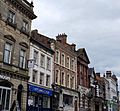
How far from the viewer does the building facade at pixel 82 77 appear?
51.4 m

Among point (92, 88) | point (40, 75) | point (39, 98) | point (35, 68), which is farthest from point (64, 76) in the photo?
Answer: point (92, 88)

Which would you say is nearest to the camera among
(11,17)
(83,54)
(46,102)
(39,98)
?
(11,17)

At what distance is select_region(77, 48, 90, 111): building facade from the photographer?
51.4 m

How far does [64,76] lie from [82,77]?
31.4ft

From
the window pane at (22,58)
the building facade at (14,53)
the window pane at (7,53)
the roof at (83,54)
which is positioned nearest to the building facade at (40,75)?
the window pane at (22,58)

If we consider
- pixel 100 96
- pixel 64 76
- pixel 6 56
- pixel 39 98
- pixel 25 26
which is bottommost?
pixel 39 98

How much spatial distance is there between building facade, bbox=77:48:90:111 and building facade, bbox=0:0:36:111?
66.6 ft

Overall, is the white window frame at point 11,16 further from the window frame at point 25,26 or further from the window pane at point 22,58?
the window pane at point 22,58

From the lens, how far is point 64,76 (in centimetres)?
4503

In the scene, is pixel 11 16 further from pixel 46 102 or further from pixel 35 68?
pixel 46 102

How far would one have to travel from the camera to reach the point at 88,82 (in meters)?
57.3

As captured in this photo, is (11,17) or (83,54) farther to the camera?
(83,54)

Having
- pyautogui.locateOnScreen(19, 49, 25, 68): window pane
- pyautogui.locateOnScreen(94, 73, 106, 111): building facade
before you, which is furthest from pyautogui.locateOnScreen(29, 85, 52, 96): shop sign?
pyautogui.locateOnScreen(94, 73, 106, 111): building facade

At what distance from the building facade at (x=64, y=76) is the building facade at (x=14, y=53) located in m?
9.07
